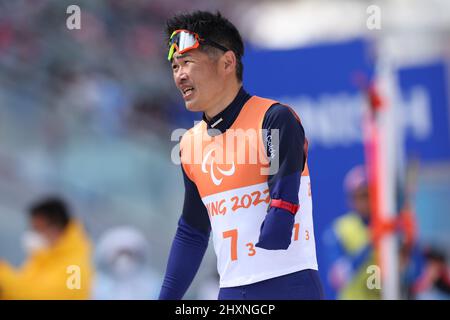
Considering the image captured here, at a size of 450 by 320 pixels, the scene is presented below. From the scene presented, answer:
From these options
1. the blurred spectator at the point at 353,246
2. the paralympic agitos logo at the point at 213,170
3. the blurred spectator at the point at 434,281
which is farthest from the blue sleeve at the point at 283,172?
the blurred spectator at the point at 434,281

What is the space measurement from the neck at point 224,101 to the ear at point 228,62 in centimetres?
7

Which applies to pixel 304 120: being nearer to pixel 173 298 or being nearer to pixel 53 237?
pixel 53 237

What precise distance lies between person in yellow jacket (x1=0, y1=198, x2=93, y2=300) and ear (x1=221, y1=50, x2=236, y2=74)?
125 inches

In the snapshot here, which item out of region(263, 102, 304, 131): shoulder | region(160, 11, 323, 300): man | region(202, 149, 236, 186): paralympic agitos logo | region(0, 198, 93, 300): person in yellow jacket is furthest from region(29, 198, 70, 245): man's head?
region(263, 102, 304, 131): shoulder

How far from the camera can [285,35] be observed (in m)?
18.5

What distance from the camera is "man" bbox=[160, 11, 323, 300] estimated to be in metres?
3.48

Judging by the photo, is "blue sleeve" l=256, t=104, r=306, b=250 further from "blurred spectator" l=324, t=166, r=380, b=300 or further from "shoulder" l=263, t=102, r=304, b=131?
"blurred spectator" l=324, t=166, r=380, b=300

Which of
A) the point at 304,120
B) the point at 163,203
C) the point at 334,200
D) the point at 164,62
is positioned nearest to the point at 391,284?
the point at 334,200

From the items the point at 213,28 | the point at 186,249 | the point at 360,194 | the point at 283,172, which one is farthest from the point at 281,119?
the point at 360,194

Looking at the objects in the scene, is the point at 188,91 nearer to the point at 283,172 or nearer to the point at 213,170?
the point at 213,170

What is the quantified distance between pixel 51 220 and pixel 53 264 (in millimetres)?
423

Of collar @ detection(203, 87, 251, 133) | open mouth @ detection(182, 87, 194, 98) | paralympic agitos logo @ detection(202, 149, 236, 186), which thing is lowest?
paralympic agitos logo @ detection(202, 149, 236, 186)

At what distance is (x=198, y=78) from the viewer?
371cm
